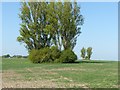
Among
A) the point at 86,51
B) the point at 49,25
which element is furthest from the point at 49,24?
the point at 86,51

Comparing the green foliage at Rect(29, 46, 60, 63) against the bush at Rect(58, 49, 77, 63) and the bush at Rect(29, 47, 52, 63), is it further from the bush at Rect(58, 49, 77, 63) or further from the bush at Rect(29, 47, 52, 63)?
the bush at Rect(58, 49, 77, 63)

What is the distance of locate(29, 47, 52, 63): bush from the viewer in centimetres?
4900

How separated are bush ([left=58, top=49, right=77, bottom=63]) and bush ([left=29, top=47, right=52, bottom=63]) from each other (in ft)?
6.57

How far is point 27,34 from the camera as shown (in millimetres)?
54688

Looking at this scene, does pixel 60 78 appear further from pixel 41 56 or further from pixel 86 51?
pixel 86 51

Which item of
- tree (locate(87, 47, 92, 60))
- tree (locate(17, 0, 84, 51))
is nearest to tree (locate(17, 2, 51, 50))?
tree (locate(17, 0, 84, 51))

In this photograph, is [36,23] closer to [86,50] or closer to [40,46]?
[40,46]

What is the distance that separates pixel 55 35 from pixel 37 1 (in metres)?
7.45

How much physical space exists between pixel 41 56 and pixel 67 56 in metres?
4.22

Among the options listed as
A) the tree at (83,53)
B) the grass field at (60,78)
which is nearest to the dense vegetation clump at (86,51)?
the tree at (83,53)

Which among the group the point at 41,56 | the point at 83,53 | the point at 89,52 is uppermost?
the point at 89,52

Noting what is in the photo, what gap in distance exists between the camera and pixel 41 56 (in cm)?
4903

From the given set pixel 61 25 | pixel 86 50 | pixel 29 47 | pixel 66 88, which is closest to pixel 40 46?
pixel 29 47

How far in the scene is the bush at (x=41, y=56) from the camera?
49.0 metres
